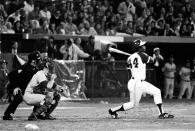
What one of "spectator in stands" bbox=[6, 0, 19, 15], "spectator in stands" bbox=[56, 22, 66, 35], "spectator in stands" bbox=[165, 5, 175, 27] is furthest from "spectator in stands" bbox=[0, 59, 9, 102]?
"spectator in stands" bbox=[165, 5, 175, 27]

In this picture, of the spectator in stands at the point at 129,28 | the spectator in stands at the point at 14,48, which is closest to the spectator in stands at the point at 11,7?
the spectator in stands at the point at 14,48

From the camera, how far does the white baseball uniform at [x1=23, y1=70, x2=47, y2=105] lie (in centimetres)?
1248

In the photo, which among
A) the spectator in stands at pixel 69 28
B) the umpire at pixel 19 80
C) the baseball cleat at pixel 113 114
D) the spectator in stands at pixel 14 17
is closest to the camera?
the umpire at pixel 19 80

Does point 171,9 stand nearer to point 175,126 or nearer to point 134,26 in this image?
point 134,26

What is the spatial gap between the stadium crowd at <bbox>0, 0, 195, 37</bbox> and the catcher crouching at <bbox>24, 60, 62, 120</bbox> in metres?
7.39

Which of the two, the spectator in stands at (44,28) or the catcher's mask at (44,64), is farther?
the spectator in stands at (44,28)

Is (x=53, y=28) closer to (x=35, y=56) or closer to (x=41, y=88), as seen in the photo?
(x=35, y=56)

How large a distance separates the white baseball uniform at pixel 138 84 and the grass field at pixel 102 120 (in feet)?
1.43

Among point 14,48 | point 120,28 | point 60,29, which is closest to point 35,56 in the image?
point 14,48

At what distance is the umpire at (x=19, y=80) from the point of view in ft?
41.8

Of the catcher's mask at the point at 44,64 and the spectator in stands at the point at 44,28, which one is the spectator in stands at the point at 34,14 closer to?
the spectator in stands at the point at 44,28

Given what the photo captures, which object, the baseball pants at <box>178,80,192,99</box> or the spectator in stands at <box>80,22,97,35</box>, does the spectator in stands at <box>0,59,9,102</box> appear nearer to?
the spectator in stands at <box>80,22,97,35</box>

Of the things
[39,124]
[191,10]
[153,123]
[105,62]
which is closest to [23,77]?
[39,124]

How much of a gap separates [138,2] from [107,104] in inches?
269
